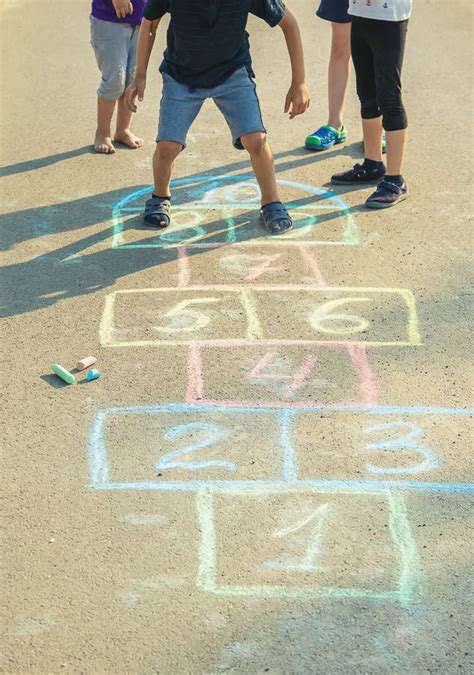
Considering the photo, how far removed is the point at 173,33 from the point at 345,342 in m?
1.91

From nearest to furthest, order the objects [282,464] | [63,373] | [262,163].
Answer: [282,464] < [63,373] < [262,163]

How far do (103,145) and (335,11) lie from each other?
61.7 inches

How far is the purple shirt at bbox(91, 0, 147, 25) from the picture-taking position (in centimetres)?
616

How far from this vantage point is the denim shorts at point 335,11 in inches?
247

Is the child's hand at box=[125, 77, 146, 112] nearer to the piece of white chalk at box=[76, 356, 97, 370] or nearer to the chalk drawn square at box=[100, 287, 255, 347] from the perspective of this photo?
the chalk drawn square at box=[100, 287, 255, 347]

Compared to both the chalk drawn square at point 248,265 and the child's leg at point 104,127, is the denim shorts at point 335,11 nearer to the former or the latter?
the child's leg at point 104,127

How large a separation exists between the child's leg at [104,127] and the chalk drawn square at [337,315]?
203 centimetres

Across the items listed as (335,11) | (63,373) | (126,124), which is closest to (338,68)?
(335,11)

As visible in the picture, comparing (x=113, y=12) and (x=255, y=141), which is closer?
(x=255, y=141)

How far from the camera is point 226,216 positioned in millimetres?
5719

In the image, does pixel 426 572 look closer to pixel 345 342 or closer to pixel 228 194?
pixel 345 342

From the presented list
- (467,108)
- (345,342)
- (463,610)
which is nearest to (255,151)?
(345,342)

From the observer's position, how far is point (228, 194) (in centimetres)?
598

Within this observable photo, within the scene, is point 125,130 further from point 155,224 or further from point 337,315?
point 337,315
